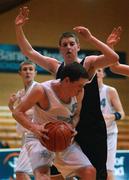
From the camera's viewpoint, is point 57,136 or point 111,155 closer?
point 57,136

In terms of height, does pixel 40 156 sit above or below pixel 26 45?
below

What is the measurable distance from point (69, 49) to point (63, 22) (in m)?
8.93

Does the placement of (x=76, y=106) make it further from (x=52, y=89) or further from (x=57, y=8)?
(x=57, y=8)

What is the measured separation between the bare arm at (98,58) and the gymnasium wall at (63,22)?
26.8 feet

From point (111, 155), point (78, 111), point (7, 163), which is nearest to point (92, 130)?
point (78, 111)

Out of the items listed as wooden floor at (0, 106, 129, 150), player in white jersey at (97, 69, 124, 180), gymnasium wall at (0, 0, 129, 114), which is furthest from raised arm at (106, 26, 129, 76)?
gymnasium wall at (0, 0, 129, 114)

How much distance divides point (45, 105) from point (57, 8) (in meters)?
9.31

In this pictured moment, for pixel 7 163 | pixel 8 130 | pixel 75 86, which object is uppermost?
pixel 75 86

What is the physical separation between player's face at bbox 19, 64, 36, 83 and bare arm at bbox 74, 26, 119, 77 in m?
2.17

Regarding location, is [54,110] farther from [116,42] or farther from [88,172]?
[116,42]

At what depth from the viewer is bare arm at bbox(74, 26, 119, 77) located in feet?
16.7

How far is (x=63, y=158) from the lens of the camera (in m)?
5.06

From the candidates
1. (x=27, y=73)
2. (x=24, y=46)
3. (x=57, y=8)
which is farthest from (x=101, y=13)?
(x=24, y=46)

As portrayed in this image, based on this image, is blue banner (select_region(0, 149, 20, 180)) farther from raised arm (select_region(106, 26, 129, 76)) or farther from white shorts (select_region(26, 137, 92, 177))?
raised arm (select_region(106, 26, 129, 76))
